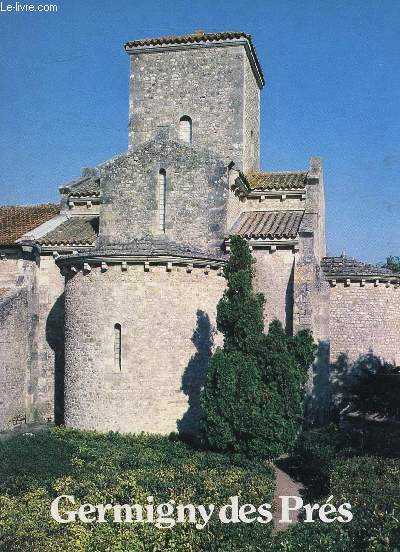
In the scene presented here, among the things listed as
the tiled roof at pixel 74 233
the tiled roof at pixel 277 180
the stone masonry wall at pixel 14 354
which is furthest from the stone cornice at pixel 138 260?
the tiled roof at pixel 277 180

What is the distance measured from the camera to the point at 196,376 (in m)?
16.1

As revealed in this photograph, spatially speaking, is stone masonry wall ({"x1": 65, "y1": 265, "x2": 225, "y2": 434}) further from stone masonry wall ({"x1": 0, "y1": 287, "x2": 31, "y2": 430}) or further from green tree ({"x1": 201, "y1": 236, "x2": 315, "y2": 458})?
stone masonry wall ({"x1": 0, "y1": 287, "x2": 31, "y2": 430})

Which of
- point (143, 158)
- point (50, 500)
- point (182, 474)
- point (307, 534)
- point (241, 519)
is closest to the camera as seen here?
point (307, 534)

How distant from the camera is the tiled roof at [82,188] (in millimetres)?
21078

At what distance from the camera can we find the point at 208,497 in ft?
35.6

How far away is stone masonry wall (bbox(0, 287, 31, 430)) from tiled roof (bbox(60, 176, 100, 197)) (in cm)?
388

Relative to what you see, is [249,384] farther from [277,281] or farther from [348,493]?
[277,281]

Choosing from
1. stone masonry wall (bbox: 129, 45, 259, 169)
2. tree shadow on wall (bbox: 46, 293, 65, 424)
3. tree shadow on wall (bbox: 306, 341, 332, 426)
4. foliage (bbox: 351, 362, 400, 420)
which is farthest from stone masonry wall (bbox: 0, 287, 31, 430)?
foliage (bbox: 351, 362, 400, 420)

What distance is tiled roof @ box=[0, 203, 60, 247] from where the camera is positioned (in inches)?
810

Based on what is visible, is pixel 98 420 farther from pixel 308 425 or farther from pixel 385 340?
pixel 385 340

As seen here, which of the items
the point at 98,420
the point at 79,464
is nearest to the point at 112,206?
the point at 98,420

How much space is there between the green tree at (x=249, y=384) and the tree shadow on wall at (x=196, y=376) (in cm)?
158

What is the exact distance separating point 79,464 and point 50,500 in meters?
2.03

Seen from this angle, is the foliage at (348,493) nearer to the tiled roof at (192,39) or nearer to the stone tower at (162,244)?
the stone tower at (162,244)
